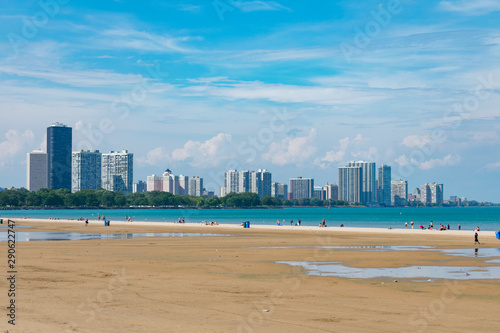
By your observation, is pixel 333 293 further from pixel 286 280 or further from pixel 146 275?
pixel 146 275

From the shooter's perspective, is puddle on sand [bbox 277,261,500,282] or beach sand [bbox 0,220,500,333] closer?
beach sand [bbox 0,220,500,333]

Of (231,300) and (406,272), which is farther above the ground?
(231,300)

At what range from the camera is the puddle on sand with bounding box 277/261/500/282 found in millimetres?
27438

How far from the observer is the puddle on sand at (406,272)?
27438 mm

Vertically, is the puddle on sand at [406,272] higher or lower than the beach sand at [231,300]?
lower

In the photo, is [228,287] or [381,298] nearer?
[381,298]

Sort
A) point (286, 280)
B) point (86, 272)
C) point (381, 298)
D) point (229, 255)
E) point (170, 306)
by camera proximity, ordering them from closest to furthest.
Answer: point (170, 306) → point (381, 298) → point (286, 280) → point (86, 272) → point (229, 255)

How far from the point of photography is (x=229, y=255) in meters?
39.5

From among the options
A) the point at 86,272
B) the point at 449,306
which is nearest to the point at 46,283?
the point at 86,272

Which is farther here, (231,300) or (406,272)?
(406,272)

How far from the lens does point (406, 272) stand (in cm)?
2928

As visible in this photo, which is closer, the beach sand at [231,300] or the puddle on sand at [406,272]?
the beach sand at [231,300]

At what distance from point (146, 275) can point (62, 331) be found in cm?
1223

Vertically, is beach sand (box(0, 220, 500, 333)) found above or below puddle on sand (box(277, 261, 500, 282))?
above
